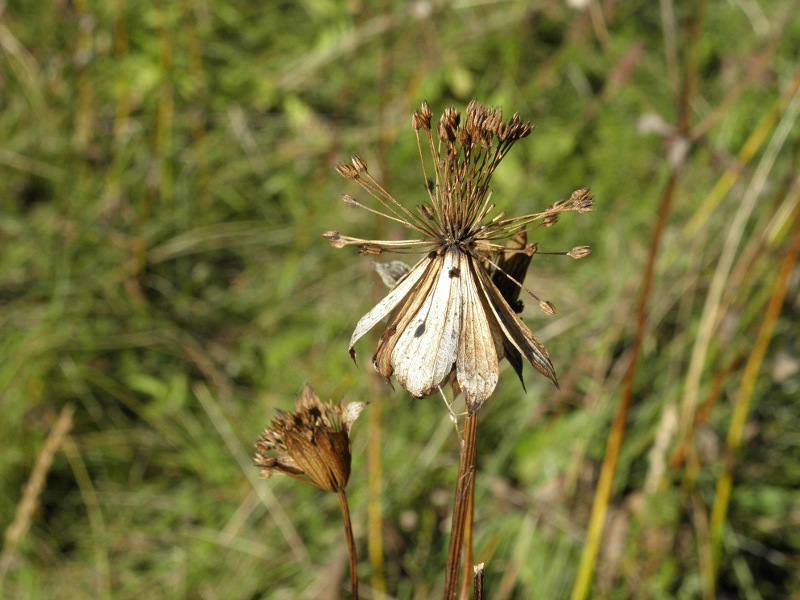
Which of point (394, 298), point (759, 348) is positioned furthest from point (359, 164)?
point (759, 348)

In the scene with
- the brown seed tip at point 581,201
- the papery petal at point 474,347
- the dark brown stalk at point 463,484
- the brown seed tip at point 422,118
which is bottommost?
the dark brown stalk at point 463,484

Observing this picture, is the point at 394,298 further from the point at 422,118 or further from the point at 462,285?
the point at 422,118

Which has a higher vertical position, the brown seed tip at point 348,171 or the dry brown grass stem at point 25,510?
the dry brown grass stem at point 25,510

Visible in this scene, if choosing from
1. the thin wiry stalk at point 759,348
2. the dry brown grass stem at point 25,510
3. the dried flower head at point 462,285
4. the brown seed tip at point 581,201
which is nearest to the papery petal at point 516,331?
the dried flower head at point 462,285

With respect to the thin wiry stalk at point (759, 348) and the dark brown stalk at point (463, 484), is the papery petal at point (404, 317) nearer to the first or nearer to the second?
the dark brown stalk at point (463, 484)

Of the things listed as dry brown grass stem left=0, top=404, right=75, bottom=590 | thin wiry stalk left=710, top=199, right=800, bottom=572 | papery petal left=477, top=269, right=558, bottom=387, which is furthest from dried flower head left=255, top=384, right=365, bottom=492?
dry brown grass stem left=0, top=404, right=75, bottom=590

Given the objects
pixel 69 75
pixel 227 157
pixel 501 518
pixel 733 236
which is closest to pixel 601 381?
pixel 501 518
